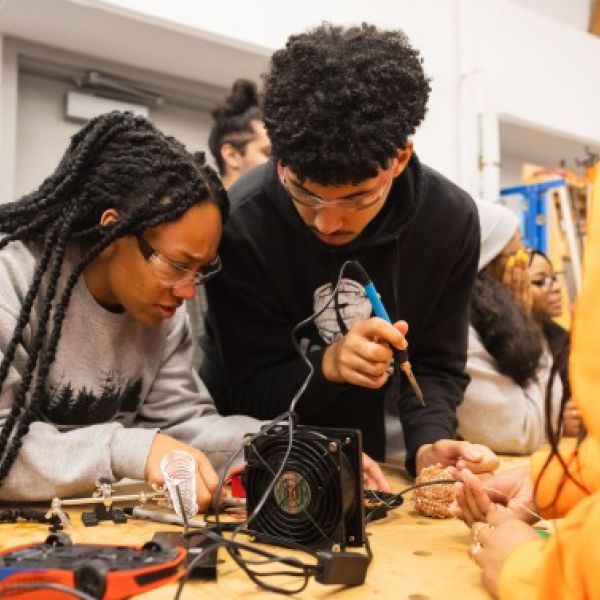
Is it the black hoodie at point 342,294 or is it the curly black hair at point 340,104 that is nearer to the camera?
the curly black hair at point 340,104

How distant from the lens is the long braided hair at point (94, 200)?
111 cm

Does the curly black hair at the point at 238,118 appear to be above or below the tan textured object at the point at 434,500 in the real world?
above

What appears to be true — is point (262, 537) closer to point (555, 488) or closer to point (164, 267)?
point (555, 488)

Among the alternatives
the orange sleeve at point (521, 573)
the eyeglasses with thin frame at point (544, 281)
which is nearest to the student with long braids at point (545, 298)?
the eyeglasses with thin frame at point (544, 281)

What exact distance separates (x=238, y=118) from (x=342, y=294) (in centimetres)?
130

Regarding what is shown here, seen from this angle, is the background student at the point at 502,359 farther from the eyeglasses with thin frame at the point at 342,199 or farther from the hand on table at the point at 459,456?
the eyeglasses with thin frame at the point at 342,199

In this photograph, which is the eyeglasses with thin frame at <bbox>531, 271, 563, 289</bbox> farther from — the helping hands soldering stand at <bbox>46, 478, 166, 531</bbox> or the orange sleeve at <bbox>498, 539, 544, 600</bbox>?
the orange sleeve at <bbox>498, 539, 544, 600</bbox>

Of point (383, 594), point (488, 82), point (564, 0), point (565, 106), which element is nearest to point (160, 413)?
point (383, 594)

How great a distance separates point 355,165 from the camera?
1.04m

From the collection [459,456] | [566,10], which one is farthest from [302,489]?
[566,10]

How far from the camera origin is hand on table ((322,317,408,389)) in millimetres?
1052

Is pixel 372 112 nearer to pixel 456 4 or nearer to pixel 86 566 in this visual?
pixel 86 566

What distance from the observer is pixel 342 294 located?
135 cm

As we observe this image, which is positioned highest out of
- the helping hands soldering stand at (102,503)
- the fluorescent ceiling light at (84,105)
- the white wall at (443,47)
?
the white wall at (443,47)
